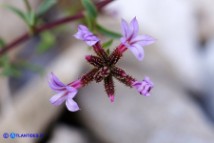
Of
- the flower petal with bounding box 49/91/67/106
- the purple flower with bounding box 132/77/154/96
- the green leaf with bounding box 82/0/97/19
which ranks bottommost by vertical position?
the flower petal with bounding box 49/91/67/106

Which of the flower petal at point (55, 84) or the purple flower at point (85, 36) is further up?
the purple flower at point (85, 36)

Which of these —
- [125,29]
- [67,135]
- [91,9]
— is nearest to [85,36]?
[125,29]

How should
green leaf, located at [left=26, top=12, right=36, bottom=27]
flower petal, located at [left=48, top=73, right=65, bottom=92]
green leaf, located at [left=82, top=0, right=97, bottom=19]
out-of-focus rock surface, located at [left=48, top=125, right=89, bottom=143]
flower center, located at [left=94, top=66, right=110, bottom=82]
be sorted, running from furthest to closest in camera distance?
out-of-focus rock surface, located at [left=48, top=125, right=89, bottom=143] → green leaf, located at [left=26, top=12, right=36, bottom=27] → green leaf, located at [left=82, top=0, right=97, bottom=19] → flower center, located at [left=94, top=66, right=110, bottom=82] → flower petal, located at [left=48, top=73, right=65, bottom=92]

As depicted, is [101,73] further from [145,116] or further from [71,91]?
[145,116]

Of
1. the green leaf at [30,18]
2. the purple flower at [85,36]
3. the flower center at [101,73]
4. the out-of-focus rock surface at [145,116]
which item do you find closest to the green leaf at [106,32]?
the green leaf at [30,18]

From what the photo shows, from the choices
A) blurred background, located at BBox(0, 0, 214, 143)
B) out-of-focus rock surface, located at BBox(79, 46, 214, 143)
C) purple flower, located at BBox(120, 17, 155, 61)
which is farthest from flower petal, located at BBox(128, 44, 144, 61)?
out-of-focus rock surface, located at BBox(79, 46, 214, 143)

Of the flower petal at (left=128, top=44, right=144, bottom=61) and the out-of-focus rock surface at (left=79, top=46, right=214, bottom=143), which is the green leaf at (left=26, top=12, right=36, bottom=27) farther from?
the out-of-focus rock surface at (left=79, top=46, right=214, bottom=143)

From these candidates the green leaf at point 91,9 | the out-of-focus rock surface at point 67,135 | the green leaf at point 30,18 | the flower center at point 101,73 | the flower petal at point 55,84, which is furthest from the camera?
the out-of-focus rock surface at point 67,135

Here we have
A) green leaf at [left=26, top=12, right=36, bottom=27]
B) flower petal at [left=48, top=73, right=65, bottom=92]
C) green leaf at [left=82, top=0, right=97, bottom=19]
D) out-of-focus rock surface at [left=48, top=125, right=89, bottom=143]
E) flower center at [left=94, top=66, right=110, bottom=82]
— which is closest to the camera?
flower petal at [left=48, top=73, right=65, bottom=92]

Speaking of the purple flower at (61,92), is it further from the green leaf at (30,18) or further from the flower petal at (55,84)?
the green leaf at (30,18)
